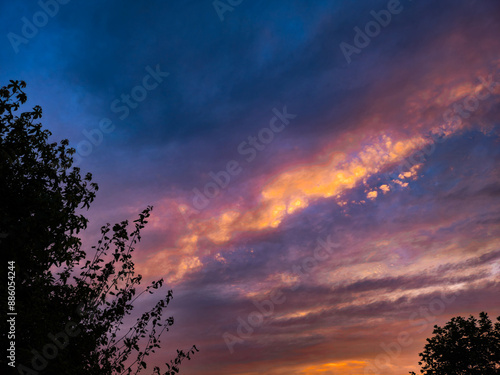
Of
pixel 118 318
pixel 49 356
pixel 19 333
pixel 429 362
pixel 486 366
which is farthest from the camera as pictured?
pixel 429 362

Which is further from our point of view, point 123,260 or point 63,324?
point 123,260

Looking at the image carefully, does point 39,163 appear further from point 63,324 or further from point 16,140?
point 63,324

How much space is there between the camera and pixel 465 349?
42.2m

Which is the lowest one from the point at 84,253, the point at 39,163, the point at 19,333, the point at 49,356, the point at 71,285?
the point at 49,356

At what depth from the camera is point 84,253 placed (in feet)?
46.8

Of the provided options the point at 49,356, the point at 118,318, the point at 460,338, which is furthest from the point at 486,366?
the point at 49,356

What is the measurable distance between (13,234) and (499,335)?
158 feet

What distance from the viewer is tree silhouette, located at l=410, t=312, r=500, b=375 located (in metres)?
40.6

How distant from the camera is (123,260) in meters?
13.0

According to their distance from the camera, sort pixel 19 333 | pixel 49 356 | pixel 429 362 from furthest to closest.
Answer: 1. pixel 429 362
2. pixel 19 333
3. pixel 49 356

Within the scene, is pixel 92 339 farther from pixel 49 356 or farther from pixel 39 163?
pixel 39 163

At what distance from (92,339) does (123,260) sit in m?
2.61

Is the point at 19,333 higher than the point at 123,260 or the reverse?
the reverse

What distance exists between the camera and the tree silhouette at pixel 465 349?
40625mm
